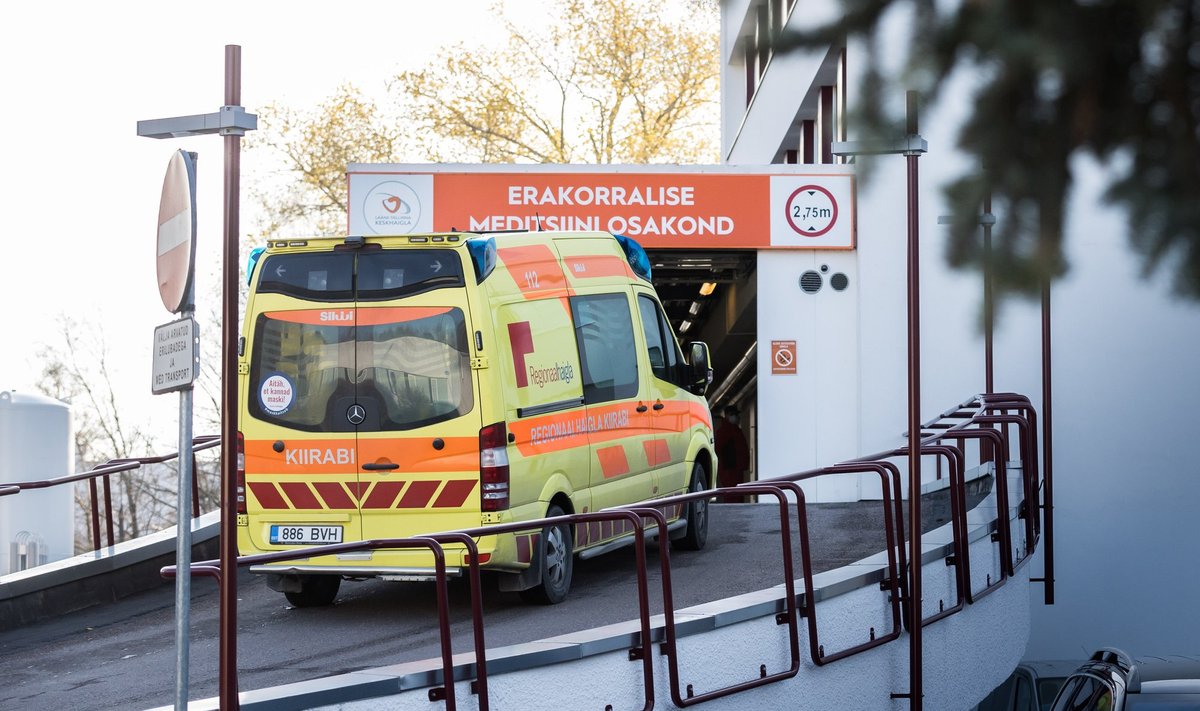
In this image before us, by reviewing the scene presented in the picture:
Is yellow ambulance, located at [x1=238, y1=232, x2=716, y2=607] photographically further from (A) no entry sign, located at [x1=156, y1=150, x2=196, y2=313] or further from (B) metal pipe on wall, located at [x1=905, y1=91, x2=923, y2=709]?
(A) no entry sign, located at [x1=156, y1=150, x2=196, y2=313]

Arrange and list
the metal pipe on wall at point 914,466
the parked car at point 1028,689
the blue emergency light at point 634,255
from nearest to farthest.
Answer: the metal pipe on wall at point 914,466
the blue emergency light at point 634,255
the parked car at point 1028,689

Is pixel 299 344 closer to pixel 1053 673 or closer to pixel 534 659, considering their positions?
pixel 534 659

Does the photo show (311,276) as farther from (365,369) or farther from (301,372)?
(365,369)

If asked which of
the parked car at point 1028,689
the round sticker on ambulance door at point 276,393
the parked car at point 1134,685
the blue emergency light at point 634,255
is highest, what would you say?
the blue emergency light at point 634,255

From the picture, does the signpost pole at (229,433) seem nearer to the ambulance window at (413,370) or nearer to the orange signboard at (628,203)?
the ambulance window at (413,370)

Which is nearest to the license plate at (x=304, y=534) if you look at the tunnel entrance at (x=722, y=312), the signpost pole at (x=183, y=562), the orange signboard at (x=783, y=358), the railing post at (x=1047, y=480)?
the signpost pole at (x=183, y=562)

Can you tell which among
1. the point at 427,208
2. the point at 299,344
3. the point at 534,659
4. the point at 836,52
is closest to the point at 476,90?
the point at 427,208

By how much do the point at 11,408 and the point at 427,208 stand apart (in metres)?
4.93

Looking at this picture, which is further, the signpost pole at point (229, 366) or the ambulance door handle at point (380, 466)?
the ambulance door handle at point (380, 466)

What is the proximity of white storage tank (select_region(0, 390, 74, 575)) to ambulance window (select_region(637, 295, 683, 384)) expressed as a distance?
24.9 feet

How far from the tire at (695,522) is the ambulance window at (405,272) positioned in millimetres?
3509

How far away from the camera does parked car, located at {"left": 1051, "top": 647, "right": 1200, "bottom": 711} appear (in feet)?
21.5

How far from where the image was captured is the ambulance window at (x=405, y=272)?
32.0 ft

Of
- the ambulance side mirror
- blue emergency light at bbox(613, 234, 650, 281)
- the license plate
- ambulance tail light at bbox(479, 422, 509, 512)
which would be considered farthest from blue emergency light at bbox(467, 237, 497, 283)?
the ambulance side mirror
